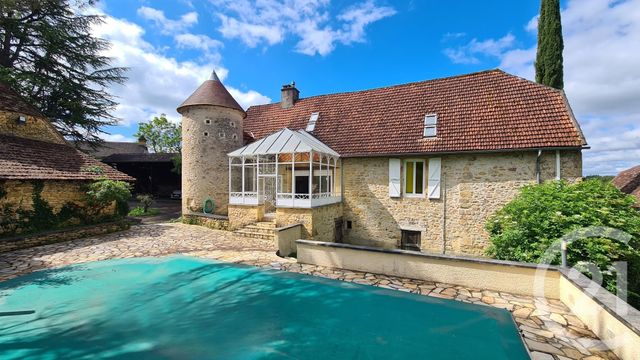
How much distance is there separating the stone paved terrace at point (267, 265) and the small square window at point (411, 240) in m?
5.58


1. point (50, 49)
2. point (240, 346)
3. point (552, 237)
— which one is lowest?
point (240, 346)

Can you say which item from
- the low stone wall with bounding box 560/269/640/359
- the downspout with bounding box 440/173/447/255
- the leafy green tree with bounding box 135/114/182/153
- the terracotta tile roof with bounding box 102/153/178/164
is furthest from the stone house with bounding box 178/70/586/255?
the leafy green tree with bounding box 135/114/182/153

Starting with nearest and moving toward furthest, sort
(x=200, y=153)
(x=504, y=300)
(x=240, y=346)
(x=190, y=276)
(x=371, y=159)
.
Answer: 1. (x=240, y=346)
2. (x=504, y=300)
3. (x=190, y=276)
4. (x=371, y=159)
5. (x=200, y=153)

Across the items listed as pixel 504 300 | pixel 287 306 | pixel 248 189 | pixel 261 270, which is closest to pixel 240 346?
pixel 287 306

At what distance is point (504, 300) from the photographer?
5742mm

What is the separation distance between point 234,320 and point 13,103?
1441cm

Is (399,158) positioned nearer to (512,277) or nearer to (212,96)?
(512,277)

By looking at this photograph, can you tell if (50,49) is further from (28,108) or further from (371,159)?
(371,159)

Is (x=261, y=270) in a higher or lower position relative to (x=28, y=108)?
lower

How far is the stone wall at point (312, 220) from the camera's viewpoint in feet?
34.7

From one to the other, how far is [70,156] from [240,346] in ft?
43.0

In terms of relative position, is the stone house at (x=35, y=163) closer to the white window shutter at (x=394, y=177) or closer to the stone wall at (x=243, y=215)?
the stone wall at (x=243, y=215)

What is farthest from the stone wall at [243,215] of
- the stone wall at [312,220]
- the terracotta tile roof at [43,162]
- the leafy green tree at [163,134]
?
A: the leafy green tree at [163,134]

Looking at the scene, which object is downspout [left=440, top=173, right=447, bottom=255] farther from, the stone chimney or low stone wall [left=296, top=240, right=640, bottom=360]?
the stone chimney
